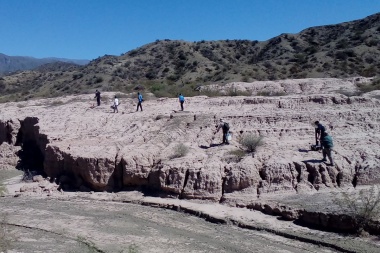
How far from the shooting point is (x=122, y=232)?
12859mm

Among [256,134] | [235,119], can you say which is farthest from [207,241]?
[235,119]

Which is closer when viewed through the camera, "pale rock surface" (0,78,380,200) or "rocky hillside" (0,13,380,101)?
"pale rock surface" (0,78,380,200)

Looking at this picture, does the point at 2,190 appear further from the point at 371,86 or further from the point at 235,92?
the point at 371,86

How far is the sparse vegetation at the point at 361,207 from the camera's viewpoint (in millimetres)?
12203

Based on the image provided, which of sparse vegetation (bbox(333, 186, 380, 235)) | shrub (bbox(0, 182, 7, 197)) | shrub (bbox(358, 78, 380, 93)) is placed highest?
shrub (bbox(358, 78, 380, 93))

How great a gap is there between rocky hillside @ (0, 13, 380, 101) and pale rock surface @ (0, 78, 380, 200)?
12.1 m

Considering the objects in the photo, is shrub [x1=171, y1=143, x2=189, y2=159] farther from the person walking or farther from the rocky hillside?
the rocky hillside

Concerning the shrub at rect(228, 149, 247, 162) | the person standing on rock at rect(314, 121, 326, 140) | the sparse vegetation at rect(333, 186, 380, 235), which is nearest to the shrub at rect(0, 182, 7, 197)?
Answer: the shrub at rect(228, 149, 247, 162)

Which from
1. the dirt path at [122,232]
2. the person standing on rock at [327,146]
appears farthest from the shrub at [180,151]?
the person standing on rock at [327,146]

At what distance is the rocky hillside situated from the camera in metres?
39.5

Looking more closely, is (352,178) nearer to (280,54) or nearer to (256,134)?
(256,134)

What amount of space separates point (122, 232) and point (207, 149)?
6008 mm

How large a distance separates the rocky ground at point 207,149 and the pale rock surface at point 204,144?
4 cm

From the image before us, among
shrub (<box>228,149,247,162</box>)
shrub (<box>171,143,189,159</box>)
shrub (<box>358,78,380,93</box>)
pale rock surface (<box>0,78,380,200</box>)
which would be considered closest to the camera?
pale rock surface (<box>0,78,380,200</box>)
